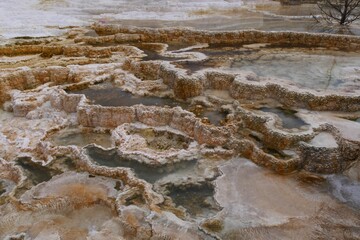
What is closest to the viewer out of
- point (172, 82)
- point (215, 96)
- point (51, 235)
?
point (51, 235)

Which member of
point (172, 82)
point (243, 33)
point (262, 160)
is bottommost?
point (262, 160)

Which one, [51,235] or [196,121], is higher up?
[196,121]

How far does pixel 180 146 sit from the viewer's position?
593 centimetres

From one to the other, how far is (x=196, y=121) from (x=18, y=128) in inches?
133

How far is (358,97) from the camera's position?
20.9ft

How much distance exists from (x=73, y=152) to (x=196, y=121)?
2.10 metres

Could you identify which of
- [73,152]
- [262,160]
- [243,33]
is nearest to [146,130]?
[73,152]

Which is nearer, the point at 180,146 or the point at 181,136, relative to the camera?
the point at 180,146

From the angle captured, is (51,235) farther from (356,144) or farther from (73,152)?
(356,144)

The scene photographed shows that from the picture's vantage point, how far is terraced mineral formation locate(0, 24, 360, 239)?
4.30m

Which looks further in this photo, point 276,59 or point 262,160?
point 276,59

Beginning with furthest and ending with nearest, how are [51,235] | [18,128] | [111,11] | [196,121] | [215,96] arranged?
1. [111,11]
2. [215,96]
3. [18,128]
4. [196,121]
5. [51,235]

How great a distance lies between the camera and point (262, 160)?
17.2 feet

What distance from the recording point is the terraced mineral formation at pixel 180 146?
14.1 ft
